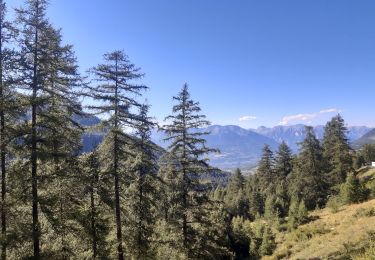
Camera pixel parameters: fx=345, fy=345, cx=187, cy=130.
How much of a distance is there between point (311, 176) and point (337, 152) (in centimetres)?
607

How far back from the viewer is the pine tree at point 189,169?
72.1 feet

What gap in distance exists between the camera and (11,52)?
13.2 m

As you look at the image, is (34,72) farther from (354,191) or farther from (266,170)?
(266,170)

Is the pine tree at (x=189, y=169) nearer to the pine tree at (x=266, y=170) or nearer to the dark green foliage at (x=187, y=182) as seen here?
the dark green foliage at (x=187, y=182)

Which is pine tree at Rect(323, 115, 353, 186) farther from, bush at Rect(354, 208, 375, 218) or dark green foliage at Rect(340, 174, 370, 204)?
bush at Rect(354, 208, 375, 218)

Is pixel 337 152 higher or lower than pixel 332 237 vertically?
higher

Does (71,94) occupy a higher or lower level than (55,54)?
lower

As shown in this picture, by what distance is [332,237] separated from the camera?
85.1ft

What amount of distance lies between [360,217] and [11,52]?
29291 mm

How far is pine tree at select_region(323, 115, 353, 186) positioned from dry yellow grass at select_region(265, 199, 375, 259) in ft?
52.5

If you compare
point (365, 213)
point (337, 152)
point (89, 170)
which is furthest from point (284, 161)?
point (89, 170)

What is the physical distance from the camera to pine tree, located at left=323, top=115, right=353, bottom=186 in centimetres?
5400

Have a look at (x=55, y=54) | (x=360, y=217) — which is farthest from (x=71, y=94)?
(x=360, y=217)

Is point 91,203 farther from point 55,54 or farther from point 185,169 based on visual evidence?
point 55,54
